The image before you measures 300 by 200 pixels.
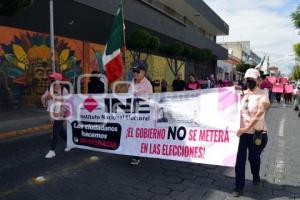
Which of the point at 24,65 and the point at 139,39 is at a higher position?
the point at 139,39

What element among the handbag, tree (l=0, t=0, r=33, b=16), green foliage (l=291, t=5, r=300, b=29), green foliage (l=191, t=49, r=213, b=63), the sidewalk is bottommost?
the sidewalk

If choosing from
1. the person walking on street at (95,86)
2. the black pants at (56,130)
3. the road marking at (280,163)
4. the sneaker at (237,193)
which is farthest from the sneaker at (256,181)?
the person walking on street at (95,86)

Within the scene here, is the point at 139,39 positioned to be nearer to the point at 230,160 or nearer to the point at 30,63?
the point at 30,63

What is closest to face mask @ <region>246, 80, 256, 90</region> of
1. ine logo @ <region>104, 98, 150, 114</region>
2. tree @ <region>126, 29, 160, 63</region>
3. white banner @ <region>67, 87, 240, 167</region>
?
white banner @ <region>67, 87, 240, 167</region>

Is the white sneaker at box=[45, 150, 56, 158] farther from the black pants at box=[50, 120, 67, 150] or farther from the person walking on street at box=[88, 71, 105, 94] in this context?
the person walking on street at box=[88, 71, 105, 94]

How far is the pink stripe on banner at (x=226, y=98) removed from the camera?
5426mm

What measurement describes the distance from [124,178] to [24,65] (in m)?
10.7

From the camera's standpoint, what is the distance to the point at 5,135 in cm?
999

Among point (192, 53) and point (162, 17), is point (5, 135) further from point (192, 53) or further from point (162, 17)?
point (192, 53)

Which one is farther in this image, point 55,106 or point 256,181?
point 55,106

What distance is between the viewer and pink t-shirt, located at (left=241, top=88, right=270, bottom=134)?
5219mm

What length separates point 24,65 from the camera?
15.4m

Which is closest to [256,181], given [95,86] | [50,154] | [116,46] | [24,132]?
[116,46]

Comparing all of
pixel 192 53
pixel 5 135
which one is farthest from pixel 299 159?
pixel 192 53
